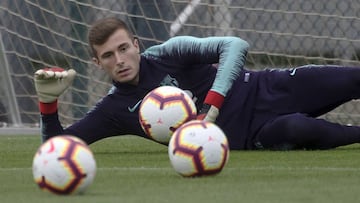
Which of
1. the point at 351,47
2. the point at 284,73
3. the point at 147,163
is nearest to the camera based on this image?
the point at 147,163

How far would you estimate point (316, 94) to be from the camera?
7086mm

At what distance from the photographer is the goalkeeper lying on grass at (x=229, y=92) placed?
266 inches

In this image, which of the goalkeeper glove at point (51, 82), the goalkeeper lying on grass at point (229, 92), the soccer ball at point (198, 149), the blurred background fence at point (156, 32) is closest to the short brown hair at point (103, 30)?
the goalkeeper lying on grass at point (229, 92)

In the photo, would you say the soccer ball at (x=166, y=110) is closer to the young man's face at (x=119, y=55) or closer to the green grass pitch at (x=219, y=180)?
the green grass pitch at (x=219, y=180)

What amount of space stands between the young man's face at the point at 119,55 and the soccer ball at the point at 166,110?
1.88ft

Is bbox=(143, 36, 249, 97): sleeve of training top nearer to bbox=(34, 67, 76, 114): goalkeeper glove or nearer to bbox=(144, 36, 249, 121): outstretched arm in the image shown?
bbox=(144, 36, 249, 121): outstretched arm

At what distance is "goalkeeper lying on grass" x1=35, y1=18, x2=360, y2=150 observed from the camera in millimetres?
6754

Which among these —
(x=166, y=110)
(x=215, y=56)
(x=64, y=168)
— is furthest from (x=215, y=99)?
(x=64, y=168)

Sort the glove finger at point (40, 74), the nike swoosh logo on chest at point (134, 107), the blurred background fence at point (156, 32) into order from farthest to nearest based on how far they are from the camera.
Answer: the blurred background fence at point (156, 32), the nike swoosh logo on chest at point (134, 107), the glove finger at point (40, 74)

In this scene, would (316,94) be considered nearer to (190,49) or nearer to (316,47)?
(190,49)

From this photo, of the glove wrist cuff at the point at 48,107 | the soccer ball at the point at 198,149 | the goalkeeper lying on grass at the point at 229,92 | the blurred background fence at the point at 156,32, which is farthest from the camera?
the blurred background fence at the point at 156,32

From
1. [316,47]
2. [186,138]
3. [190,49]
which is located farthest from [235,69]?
[316,47]

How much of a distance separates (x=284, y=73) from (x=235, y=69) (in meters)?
0.55

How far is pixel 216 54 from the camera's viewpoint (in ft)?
22.4
